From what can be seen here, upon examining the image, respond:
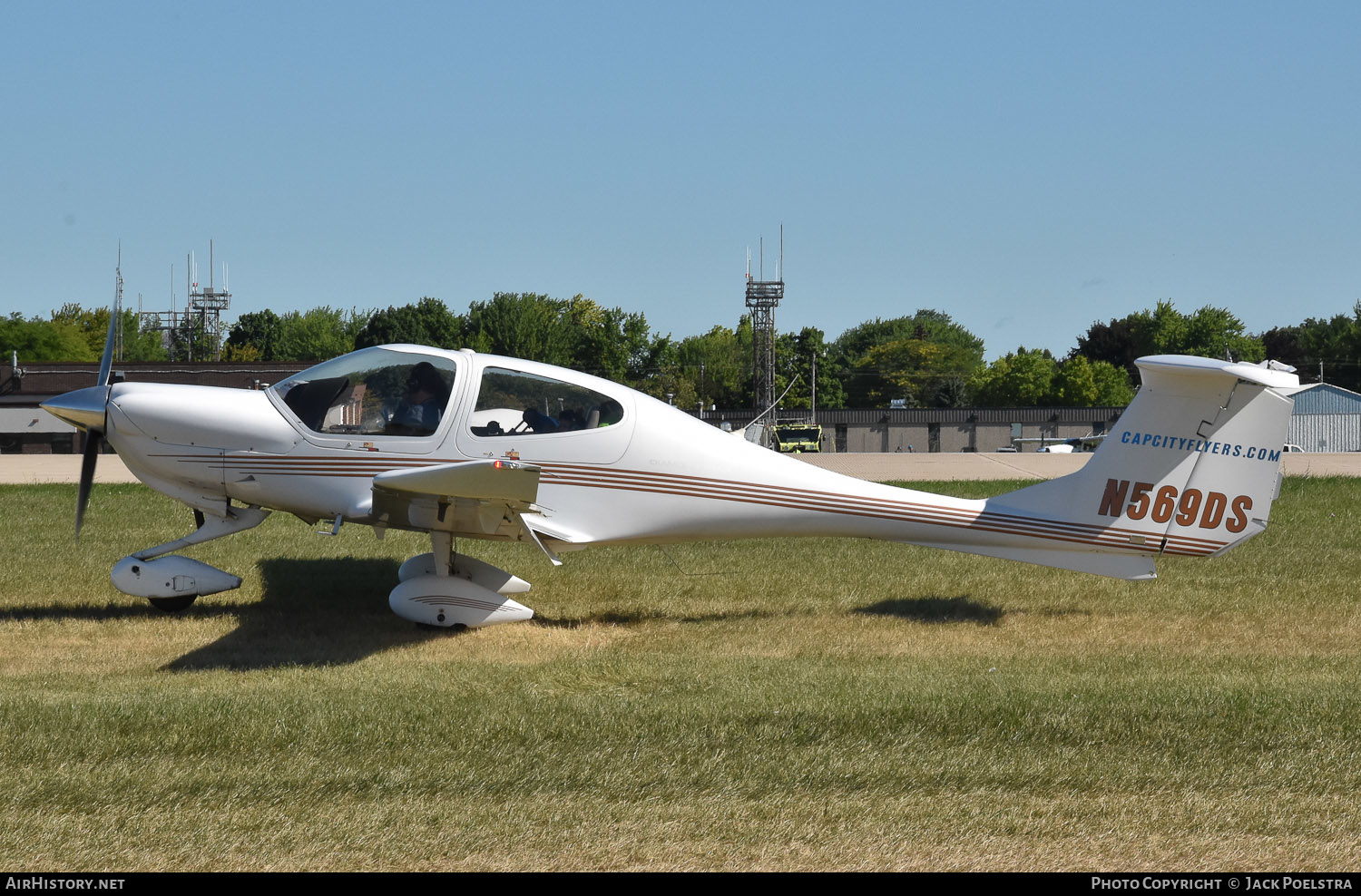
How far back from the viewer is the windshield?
894 cm

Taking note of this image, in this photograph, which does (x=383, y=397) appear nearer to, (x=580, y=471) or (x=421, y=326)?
(x=580, y=471)

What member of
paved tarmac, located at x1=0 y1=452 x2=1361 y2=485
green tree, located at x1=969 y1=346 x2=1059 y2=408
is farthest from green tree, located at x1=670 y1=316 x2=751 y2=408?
paved tarmac, located at x1=0 y1=452 x2=1361 y2=485

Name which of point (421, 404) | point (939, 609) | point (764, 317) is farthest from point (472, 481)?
point (764, 317)

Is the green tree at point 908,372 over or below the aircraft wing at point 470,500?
over

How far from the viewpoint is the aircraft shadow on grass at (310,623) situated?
27.1 ft

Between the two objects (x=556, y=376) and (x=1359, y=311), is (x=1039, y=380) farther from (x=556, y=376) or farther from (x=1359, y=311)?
(x=556, y=376)

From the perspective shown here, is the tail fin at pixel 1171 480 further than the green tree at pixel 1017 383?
No

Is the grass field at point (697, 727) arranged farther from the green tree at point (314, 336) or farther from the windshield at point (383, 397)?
the green tree at point (314, 336)

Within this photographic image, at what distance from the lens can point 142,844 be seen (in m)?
4.71

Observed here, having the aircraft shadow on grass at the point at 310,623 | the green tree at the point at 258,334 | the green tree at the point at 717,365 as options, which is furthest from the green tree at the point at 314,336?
the aircraft shadow on grass at the point at 310,623

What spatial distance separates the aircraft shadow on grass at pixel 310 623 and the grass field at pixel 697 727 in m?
0.04

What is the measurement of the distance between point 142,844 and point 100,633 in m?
4.86

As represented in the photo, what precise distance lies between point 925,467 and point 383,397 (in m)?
20.9
